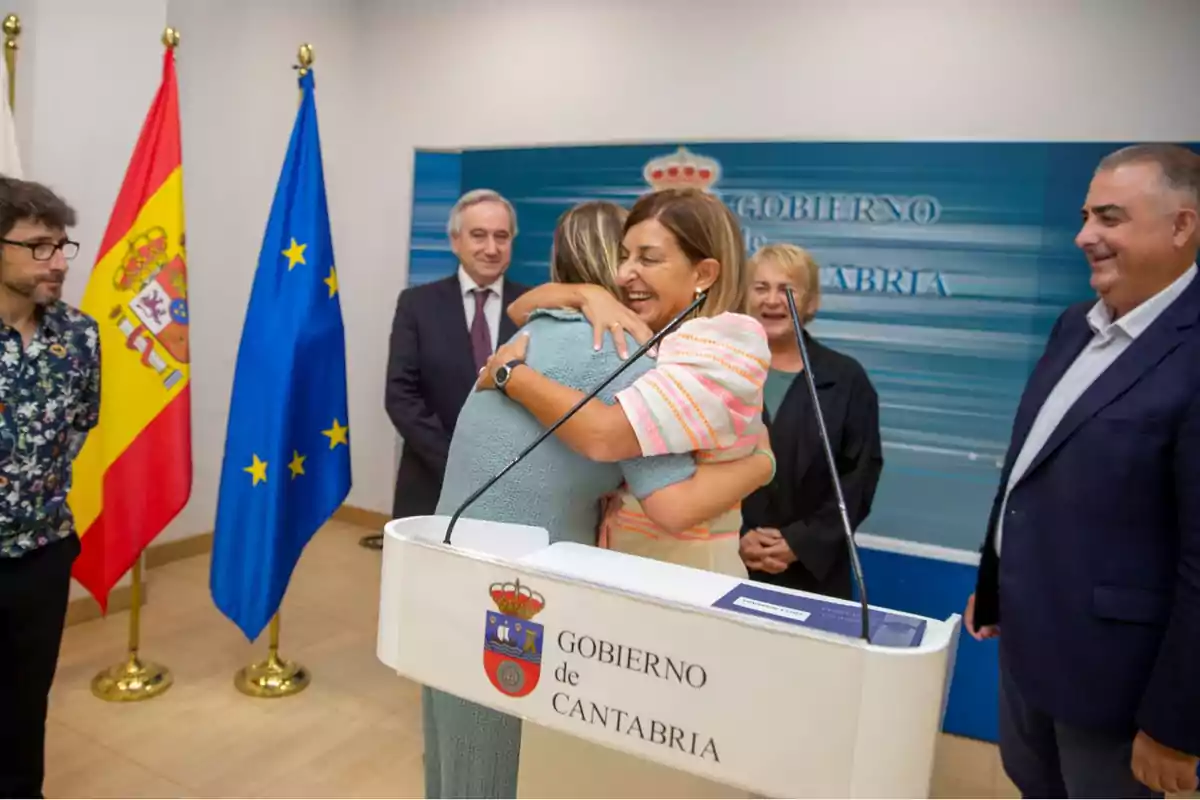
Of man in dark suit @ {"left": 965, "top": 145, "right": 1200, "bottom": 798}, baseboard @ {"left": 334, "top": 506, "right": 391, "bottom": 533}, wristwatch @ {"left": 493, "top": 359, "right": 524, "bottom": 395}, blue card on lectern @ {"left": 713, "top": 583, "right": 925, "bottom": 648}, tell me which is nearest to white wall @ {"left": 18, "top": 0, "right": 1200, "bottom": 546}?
baseboard @ {"left": 334, "top": 506, "right": 391, "bottom": 533}

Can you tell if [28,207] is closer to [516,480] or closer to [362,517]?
[516,480]

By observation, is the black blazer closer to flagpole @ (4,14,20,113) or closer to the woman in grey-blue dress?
the woman in grey-blue dress

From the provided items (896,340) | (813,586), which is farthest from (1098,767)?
(896,340)

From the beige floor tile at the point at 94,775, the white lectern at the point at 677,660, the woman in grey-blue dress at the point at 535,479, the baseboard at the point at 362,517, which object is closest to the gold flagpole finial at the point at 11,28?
the beige floor tile at the point at 94,775

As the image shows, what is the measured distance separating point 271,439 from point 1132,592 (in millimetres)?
2328

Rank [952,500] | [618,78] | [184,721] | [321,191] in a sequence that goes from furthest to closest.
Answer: [618,78], [952,500], [321,191], [184,721]

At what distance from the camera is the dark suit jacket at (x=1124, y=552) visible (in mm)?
1285

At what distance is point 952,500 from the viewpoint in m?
3.01

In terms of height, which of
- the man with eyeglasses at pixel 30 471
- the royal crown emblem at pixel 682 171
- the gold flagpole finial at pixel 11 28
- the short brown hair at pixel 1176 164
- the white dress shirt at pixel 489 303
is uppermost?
the gold flagpole finial at pixel 11 28

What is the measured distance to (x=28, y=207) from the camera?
195cm

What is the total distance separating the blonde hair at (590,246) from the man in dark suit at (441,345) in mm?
1431

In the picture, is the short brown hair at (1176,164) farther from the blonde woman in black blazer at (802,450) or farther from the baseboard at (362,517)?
the baseboard at (362,517)

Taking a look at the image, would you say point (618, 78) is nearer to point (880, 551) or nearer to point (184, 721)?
point (880, 551)

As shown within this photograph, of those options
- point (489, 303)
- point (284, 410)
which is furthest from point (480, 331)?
point (284, 410)
